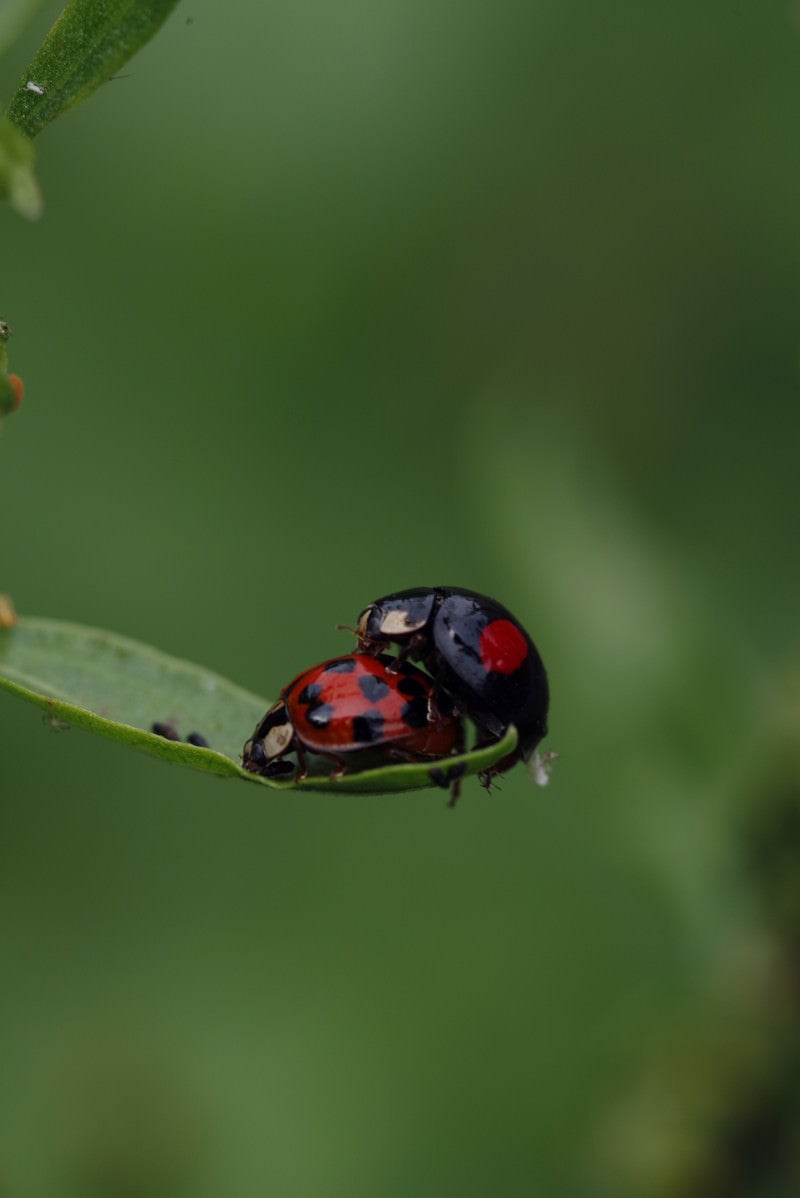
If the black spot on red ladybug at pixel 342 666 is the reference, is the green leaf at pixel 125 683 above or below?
below

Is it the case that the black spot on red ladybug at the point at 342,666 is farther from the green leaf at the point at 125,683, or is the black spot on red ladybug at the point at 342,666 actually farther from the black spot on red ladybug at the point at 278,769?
the green leaf at the point at 125,683

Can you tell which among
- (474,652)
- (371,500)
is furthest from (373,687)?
(371,500)

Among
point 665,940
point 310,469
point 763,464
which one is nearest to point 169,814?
point 310,469

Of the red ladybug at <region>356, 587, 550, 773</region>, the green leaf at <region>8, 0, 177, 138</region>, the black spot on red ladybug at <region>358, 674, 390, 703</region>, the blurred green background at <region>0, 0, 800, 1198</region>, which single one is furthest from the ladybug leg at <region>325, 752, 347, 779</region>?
the blurred green background at <region>0, 0, 800, 1198</region>

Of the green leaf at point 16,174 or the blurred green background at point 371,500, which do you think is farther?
the blurred green background at point 371,500

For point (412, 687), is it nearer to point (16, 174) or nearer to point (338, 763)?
point (338, 763)

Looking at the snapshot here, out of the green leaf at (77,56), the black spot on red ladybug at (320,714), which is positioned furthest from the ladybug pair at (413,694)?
the green leaf at (77,56)

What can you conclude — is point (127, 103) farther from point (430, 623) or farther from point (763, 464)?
point (430, 623)

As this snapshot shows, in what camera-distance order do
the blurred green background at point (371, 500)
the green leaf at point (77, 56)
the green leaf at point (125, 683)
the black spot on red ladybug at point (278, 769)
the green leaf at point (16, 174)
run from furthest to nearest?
the blurred green background at point (371, 500) < the black spot on red ladybug at point (278, 769) < the green leaf at point (125, 683) < the green leaf at point (77, 56) < the green leaf at point (16, 174)

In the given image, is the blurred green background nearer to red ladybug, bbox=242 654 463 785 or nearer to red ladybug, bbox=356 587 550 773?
red ladybug, bbox=356 587 550 773

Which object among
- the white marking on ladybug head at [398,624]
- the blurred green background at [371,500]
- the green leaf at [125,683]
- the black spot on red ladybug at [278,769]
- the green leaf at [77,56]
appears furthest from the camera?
the blurred green background at [371,500]
